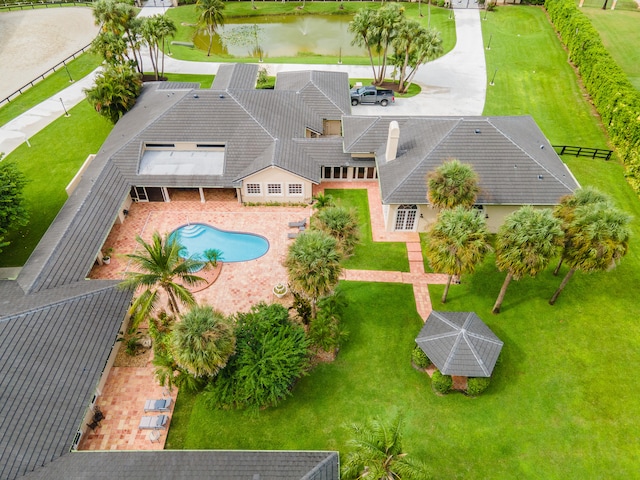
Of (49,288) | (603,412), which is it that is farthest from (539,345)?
(49,288)

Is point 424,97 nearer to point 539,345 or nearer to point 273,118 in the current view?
point 273,118

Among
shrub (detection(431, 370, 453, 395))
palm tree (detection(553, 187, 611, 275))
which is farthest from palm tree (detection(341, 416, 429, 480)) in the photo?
palm tree (detection(553, 187, 611, 275))

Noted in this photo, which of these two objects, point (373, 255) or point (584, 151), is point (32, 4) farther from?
point (584, 151)

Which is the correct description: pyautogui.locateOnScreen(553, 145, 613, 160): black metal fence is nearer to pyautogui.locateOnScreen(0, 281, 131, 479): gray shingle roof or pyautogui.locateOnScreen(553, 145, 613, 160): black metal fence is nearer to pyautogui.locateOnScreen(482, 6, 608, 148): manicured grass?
pyautogui.locateOnScreen(482, 6, 608, 148): manicured grass

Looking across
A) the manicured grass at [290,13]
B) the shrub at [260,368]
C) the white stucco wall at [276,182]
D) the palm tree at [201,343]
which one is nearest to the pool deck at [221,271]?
the white stucco wall at [276,182]

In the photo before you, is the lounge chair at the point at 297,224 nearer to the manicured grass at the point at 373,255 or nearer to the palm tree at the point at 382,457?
the manicured grass at the point at 373,255
